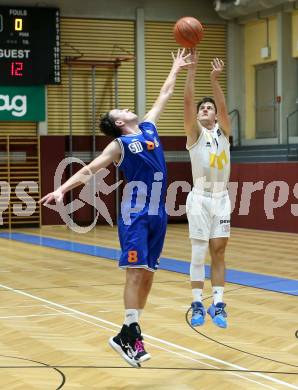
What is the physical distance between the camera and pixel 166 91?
18.6 feet

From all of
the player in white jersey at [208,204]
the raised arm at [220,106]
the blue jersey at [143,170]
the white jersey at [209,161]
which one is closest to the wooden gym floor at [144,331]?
the player in white jersey at [208,204]

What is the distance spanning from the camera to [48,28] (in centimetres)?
1794

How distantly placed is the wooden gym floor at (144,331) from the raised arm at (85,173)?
1.22 m

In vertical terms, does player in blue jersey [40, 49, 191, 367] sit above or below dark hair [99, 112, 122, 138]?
below

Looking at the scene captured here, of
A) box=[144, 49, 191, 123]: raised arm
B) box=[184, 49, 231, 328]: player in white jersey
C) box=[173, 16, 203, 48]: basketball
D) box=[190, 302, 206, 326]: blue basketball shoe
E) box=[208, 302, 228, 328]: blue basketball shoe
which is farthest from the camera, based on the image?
box=[173, 16, 203, 48]: basketball

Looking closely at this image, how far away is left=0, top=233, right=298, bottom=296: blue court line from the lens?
894 cm

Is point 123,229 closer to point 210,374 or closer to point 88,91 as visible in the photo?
point 210,374

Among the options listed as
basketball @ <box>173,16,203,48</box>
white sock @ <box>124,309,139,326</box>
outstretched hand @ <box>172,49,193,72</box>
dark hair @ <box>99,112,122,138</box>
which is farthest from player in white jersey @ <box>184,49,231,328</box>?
white sock @ <box>124,309,139,326</box>

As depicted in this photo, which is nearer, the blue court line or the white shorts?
the white shorts

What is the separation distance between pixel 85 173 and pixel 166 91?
1.23 metres

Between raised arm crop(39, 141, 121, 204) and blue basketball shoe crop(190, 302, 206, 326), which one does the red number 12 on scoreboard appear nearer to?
blue basketball shoe crop(190, 302, 206, 326)

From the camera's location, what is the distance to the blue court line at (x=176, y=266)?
29.3ft

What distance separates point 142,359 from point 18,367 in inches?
37.7

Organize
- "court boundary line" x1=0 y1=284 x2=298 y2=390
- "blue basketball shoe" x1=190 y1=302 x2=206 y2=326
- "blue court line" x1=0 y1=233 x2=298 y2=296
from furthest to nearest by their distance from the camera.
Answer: "blue court line" x1=0 y1=233 x2=298 y2=296, "blue basketball shoe" x1=190 y1=302 x2=206 y2=326, "court boundary line" x1=0 y1=284 x2=298 y2=390
